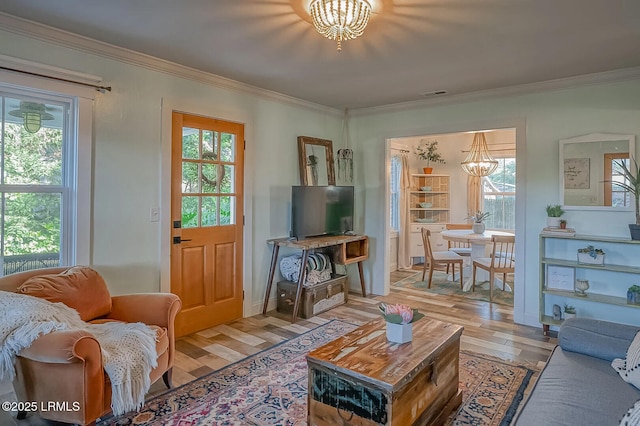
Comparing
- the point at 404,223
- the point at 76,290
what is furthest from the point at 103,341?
the point at 404,223

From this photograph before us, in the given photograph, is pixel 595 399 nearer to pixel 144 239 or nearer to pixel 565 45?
pixel 565 45

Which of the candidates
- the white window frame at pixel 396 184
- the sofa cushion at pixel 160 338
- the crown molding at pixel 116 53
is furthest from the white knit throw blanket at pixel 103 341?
the white window frame at pixel 396 184

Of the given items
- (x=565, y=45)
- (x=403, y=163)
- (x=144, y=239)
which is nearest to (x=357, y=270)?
(x=403, y=163)

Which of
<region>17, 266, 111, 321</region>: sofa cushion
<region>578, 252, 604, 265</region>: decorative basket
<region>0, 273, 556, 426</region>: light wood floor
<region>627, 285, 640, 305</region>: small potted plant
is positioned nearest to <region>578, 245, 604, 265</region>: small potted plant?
<region>578, 252, 604, 265</region>: decorative basket

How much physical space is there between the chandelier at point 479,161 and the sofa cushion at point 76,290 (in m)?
5.74

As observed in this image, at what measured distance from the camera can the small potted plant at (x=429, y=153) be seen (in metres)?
7.20

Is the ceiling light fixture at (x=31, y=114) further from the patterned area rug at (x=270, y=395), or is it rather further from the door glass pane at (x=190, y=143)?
the patterned area rug at (x=270, y=395)

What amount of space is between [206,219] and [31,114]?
5.19 ft

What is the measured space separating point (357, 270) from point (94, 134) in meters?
3.58

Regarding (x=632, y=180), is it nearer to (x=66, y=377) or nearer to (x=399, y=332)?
(x=399, y=332)

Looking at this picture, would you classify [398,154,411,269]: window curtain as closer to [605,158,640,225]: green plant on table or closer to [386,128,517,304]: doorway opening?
[386,128,517,304]: doorway opening

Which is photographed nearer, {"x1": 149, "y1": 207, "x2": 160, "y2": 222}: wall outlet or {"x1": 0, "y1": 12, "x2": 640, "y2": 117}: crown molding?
{"x1": 0, "y1": 12, "x2": 640, "y2": 117}: crown molding

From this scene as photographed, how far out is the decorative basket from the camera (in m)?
3.40

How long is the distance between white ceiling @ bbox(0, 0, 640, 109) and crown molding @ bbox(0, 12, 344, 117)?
7 centimetres
